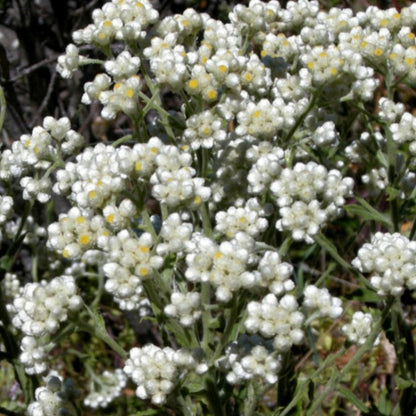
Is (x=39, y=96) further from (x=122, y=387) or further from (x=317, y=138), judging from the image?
(x=317, y=138)

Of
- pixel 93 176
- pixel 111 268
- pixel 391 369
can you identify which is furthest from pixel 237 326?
pixel 391 369

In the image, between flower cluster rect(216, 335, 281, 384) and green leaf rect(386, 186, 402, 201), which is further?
green leaf rect(386, 186, 402, 201)

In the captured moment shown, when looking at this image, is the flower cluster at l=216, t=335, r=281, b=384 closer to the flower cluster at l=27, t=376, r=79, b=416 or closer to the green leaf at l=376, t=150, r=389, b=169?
the flower cluster at l=27, t=376, r=79, b=416

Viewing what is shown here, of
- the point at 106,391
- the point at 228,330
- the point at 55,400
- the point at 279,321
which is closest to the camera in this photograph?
the point at 279,321

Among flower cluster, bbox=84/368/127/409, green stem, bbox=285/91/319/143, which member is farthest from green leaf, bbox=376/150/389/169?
flower cluster, bbox=84/368/127/409

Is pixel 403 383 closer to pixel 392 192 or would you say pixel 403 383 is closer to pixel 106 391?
pixel 392 192

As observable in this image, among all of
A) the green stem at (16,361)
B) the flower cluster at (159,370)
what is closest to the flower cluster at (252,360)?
the flower cluster at (159,370)

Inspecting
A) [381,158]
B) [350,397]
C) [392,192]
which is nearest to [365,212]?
[392,192]

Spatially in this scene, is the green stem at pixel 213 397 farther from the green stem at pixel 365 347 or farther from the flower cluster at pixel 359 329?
the flower cluster at pixel 359 329

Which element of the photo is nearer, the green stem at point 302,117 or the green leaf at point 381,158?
the green stem at point 302,117
